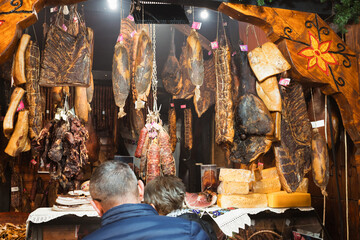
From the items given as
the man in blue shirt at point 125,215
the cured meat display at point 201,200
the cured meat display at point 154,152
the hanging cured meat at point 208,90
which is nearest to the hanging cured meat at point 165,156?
the cured meat display at point 154,152

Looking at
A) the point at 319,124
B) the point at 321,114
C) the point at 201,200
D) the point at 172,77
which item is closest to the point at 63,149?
the point at 201,200

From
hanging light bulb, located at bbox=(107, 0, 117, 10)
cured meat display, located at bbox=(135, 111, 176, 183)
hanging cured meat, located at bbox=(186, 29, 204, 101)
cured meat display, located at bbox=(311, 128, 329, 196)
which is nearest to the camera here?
cured meat display, located at bbox=(311, 128, 329, 196)

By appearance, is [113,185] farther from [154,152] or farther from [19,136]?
[154,152]

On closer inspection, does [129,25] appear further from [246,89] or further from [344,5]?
[344,5]

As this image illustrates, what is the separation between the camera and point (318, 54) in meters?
3.90

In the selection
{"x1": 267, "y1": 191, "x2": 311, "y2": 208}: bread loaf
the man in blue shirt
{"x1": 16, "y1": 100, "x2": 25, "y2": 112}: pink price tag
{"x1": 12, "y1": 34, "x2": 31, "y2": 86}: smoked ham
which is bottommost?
{"x1": 267, "y1": 191, "x2": 311, "y2": 208}: bread loaf

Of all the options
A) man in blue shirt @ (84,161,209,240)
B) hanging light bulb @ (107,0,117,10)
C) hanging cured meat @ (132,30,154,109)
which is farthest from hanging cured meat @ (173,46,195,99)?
man in blue shirt @ (84,161,209,240)

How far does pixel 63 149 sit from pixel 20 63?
1.20 meters

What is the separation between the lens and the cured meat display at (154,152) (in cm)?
465

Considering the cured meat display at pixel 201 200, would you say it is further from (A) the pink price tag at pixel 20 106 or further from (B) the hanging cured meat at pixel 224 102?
(A) the pink price tag at pixel 20 106

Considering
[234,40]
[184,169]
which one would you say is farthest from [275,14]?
[184,169]

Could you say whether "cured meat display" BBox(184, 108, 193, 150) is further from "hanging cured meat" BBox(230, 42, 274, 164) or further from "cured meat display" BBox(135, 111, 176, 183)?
"hanging cured meat" BBox(230, 42, 274, 164)

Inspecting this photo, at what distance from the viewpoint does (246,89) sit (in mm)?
4102

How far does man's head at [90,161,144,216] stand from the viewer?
191 centimetres
